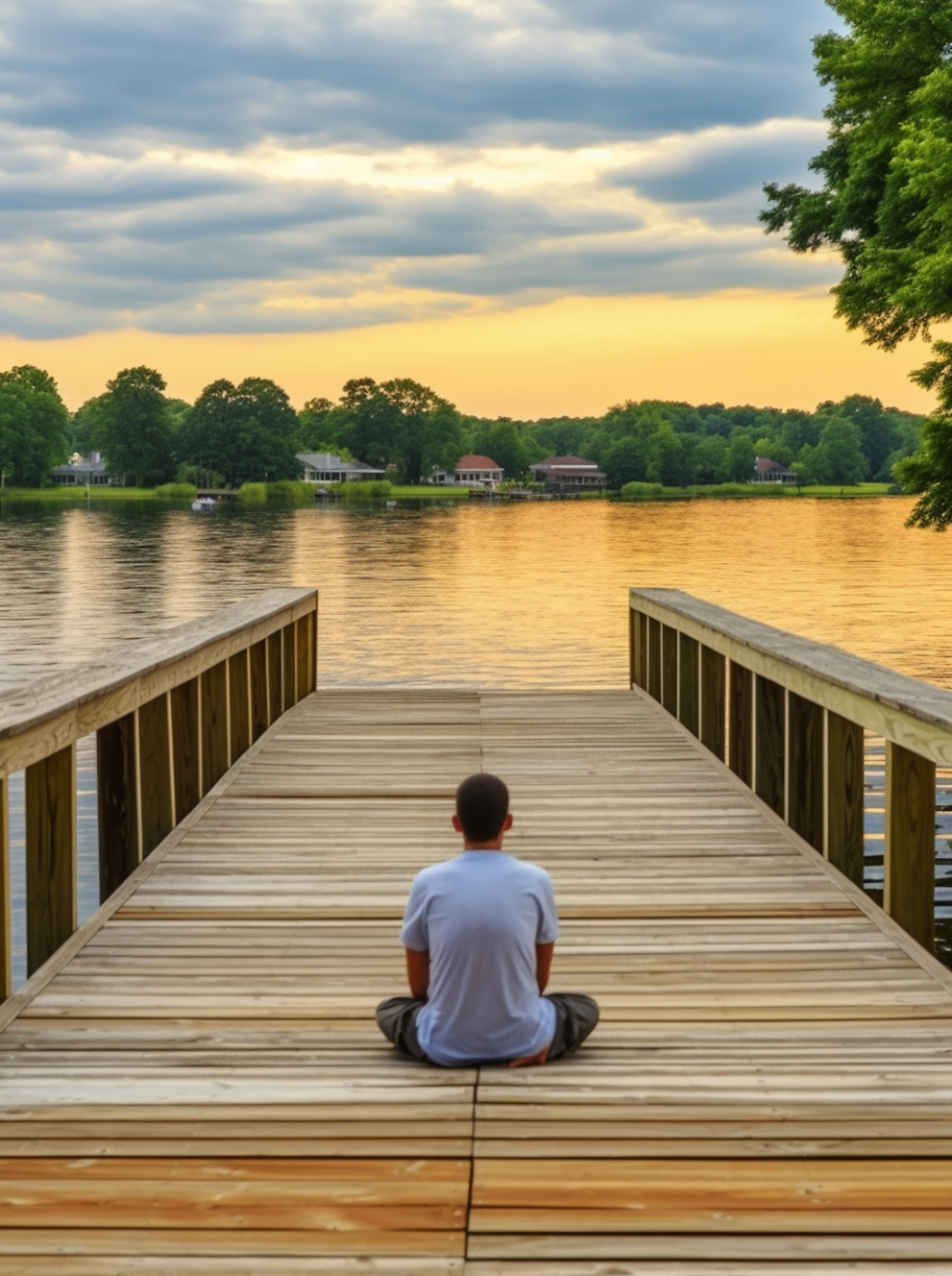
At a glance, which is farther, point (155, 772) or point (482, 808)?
point (155, 772)

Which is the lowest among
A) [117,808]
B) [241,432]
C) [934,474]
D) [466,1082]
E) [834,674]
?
[466,1082]

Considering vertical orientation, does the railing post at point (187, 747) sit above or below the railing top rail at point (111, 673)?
below

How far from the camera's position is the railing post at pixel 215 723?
8.61 meters

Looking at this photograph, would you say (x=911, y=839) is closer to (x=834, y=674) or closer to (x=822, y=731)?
(x=834, y=674)

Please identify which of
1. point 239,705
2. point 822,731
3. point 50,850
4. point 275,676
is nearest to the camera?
point 50,850

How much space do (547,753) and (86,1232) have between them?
7.06 m

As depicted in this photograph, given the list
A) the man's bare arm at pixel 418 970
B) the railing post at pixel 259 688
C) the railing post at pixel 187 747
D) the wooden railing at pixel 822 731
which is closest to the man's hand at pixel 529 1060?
the man's bare arm at pixel 418 970

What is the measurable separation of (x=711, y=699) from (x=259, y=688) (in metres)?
3.24

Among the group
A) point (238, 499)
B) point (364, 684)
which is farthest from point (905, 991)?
point (238, 499)

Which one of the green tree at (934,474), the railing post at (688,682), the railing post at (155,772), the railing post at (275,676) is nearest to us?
the railing post at (155,772)

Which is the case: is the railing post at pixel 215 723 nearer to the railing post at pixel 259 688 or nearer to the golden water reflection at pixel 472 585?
the railing post at pixel 259 688

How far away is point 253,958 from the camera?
5312 millimetres

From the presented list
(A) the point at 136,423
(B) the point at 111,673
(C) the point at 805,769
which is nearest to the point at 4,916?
(B) the point at 111,673

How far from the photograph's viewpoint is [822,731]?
7160 mm
